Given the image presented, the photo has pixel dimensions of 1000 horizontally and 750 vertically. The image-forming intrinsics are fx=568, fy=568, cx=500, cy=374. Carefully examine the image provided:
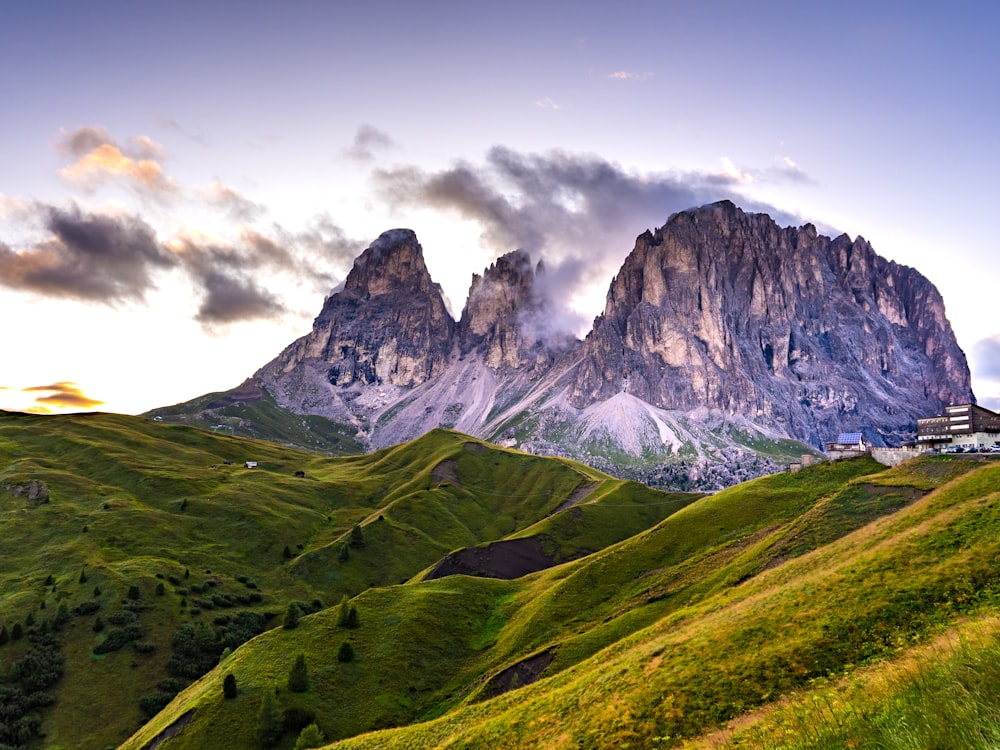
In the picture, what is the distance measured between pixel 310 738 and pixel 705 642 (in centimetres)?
4407

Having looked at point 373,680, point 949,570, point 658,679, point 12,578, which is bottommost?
point 373,680

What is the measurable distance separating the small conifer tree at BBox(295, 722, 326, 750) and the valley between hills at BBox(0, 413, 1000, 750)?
24 cm

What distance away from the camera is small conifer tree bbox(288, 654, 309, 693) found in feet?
219

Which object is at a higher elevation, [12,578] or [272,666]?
[12,578]

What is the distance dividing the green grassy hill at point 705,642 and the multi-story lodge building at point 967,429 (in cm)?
2505

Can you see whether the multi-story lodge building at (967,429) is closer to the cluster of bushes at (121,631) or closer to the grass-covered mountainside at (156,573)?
the grass-covered mountainside at (156,573)

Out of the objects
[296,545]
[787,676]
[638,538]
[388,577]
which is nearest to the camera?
[787,676]

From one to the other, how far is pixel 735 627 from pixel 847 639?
8.25 metres

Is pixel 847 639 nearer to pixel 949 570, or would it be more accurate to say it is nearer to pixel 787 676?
pixel 787 676

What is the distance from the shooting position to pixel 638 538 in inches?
3824

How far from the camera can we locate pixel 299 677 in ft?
221

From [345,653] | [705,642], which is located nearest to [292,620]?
[345,653]

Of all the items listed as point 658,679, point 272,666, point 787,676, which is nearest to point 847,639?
point 787,676

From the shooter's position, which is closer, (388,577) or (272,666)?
(272,666)
